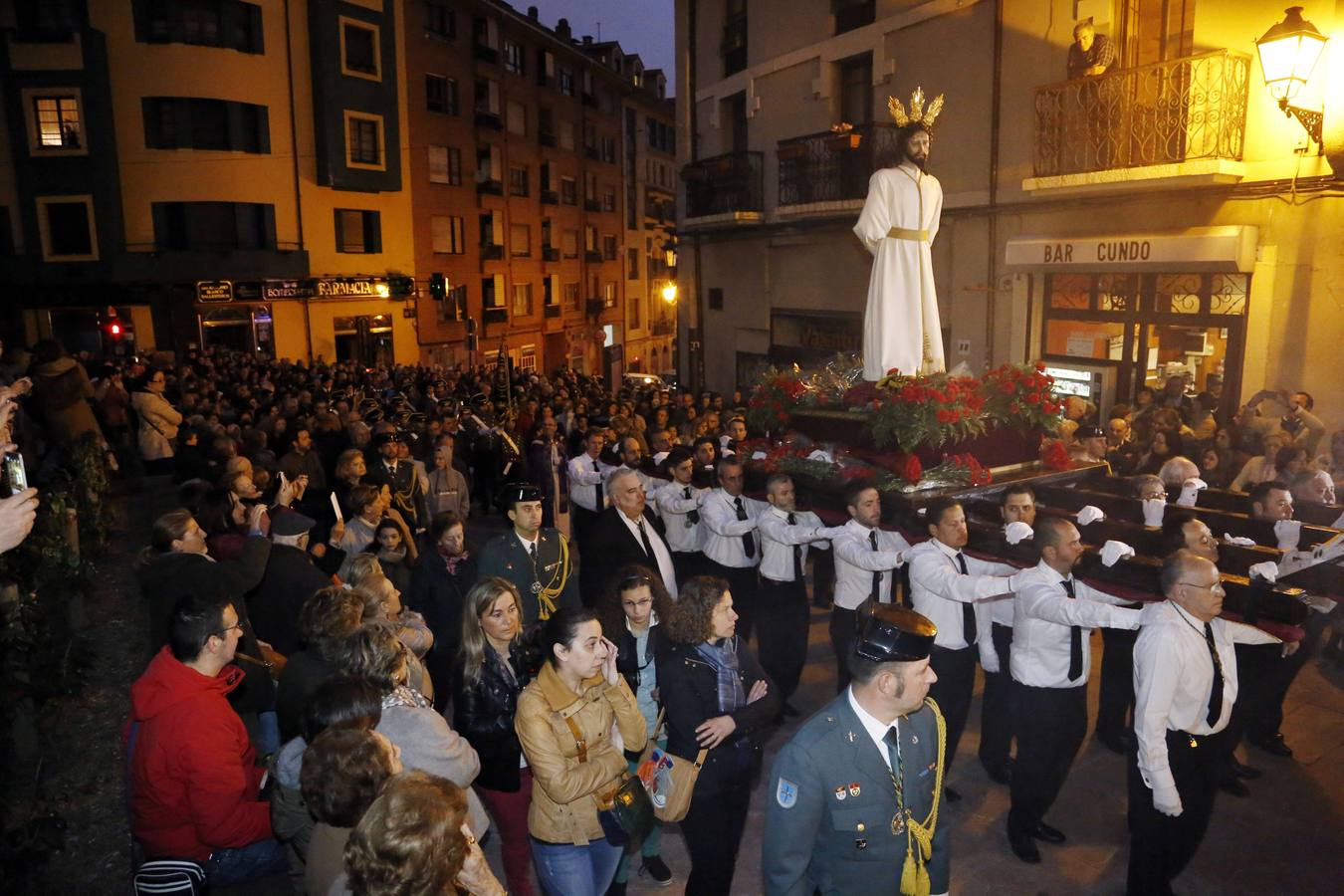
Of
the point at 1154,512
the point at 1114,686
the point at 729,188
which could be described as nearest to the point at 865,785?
the point at 1114,686

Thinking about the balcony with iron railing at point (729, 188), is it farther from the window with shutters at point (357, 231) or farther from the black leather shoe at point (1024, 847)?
the black leather shoe at point (1024, 847)

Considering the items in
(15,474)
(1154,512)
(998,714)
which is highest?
(15,474)

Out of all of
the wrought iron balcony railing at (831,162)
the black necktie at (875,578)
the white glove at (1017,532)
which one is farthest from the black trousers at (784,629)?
the wrought iron balcony railing at (831,162)

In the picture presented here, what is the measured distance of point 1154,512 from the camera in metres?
7.06

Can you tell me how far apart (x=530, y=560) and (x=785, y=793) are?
9.77 feet

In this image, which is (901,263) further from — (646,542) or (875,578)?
(646,542)

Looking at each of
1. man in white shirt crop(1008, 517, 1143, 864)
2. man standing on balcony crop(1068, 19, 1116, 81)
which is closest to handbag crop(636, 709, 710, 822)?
man in white shirt crop(1008, 517, 1143, 864)

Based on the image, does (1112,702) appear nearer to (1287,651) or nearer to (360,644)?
(1287,651)

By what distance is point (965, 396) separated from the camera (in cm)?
773

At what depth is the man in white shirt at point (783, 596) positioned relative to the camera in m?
6.98

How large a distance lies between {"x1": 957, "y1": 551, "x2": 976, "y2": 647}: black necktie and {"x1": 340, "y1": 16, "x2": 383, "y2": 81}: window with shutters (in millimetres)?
29339

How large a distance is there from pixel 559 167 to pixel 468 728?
40.9 m


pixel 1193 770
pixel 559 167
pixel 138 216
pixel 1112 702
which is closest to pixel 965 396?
pixel 1112 702

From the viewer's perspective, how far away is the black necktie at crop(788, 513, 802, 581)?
7.08m
